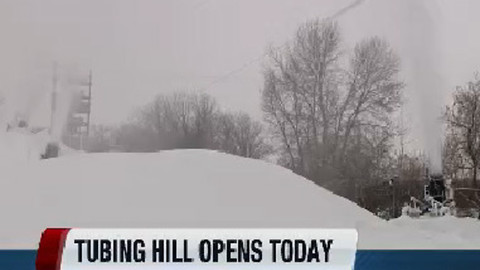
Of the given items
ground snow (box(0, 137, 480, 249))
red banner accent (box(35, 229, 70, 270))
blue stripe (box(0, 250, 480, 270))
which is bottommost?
blue stripe (box(0, 250, 480, 270))

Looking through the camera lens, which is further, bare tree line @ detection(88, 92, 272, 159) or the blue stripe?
bare tree line @ detection(88, 92, 272, 159)

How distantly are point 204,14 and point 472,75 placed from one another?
1.50m

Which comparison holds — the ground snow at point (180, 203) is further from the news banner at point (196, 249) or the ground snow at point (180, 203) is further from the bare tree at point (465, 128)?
the bare tree at point (465, 128)

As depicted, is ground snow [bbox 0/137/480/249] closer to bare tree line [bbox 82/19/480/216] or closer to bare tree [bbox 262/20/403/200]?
bare tree line [bbox 82/19/480/216]

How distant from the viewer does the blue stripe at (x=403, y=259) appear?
219 centimetres

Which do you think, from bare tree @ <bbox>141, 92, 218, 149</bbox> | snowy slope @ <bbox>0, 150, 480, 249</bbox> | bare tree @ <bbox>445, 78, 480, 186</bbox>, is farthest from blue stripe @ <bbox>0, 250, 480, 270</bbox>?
bare tree @ <bbox>445, 78, 480, 186</bbox>

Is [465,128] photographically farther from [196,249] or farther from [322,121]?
[196,249]

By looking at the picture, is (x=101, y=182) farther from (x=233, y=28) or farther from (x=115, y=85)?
(x=233, y=28)

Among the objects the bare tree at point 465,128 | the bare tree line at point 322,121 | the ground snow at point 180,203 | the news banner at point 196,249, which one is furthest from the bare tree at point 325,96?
the news banner at point 196,249

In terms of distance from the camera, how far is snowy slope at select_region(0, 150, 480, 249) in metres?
2.22

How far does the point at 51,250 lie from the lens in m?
2.04

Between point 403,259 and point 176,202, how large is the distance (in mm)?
970

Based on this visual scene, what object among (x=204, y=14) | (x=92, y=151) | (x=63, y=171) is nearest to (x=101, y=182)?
(x=63, y=171)

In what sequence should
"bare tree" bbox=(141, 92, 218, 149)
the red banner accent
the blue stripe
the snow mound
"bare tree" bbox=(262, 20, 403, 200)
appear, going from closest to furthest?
the red banner accent → the blue stripe → the snow mound → "bare tree" bbox=(141, 92, 218, 149) → "bare tree" bbox=(262, 20, 403, 200)
